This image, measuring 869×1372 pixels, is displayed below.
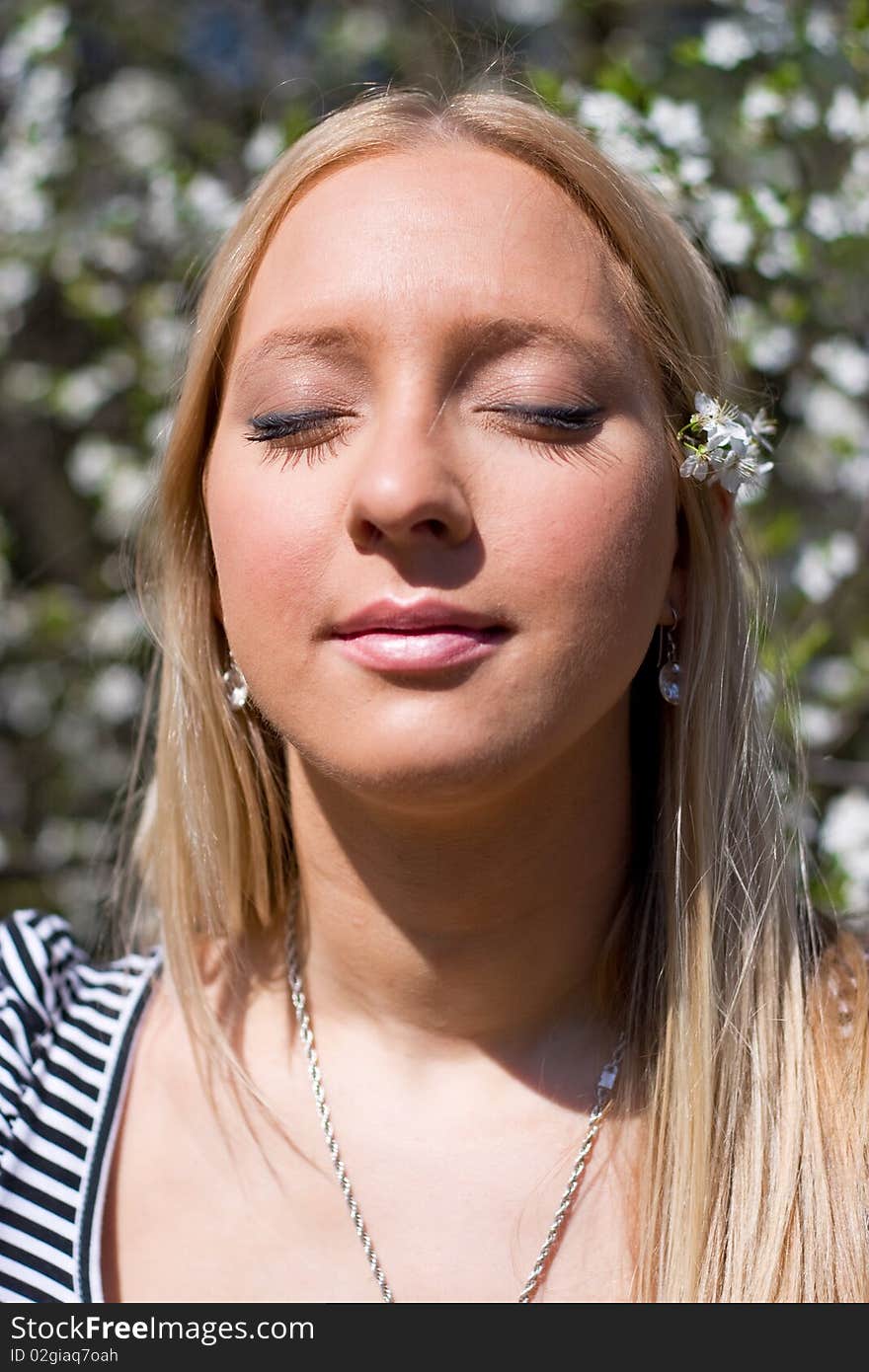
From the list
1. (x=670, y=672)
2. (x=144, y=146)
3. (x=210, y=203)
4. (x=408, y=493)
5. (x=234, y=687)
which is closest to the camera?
(x=408, y=493)

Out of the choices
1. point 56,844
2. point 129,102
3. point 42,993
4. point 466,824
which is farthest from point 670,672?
point 129,102

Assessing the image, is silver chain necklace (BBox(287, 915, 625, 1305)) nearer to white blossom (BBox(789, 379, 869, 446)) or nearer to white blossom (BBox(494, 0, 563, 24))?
white blossom (BBox(789, 379, 869, 446))

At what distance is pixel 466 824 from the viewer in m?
1.57

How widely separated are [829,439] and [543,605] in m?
1.55

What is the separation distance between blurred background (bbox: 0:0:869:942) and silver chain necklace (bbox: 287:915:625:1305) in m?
0.60

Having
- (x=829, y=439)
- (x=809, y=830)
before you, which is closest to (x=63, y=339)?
(x=829, y=439)

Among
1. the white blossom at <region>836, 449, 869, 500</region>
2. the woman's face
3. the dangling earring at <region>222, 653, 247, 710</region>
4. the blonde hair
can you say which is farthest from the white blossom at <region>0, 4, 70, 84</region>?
the white blossom at <region>836, 449, 869, 500</region>

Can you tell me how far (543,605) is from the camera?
145 centimetres

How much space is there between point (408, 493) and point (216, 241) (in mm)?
1630

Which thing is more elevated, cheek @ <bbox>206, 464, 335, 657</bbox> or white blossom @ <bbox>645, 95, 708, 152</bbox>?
white blossom @ <bbox>645, 95, 708, 152</bbox>

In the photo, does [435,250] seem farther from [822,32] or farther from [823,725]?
[823,725]

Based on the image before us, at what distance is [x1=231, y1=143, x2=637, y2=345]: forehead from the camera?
4.91 ft
